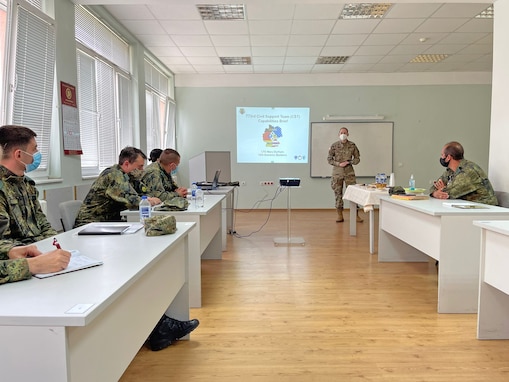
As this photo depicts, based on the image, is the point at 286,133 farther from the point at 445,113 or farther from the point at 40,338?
the point at 40,338

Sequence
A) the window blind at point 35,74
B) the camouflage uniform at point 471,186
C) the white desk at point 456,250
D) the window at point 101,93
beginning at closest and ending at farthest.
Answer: the white desk at point 456,250, the window blind at point 35,74, the camouflage uniform at point 471,186, the window at point 101,93

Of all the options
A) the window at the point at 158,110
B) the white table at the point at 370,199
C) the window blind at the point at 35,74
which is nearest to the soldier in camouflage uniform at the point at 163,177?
the window blind at the point at 35,74

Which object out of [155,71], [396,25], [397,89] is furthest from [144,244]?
[397,89]

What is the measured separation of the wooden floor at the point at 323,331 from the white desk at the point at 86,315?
57 centimetres

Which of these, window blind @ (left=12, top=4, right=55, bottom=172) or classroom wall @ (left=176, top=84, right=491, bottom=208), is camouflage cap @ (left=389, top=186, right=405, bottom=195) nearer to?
window blind @ (left=12, top=4, right=55, bottom=172)

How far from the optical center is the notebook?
206cm

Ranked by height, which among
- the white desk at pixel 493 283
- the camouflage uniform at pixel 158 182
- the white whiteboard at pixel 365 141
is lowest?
the white desk at pixel 493 283

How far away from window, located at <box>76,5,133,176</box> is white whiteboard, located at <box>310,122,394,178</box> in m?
4.11

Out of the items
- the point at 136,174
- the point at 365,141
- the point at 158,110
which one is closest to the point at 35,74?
the point at 136,174

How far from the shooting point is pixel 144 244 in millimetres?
1812

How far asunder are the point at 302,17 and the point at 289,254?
306cm

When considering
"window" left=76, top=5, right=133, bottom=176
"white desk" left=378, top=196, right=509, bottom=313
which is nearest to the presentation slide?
"window" left=76, top=5, right=133, bottom=176

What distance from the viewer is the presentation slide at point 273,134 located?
8.25 meters

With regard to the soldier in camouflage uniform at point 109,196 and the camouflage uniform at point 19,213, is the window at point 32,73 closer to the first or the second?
the soldier in camouflage uniform at point 109,196
